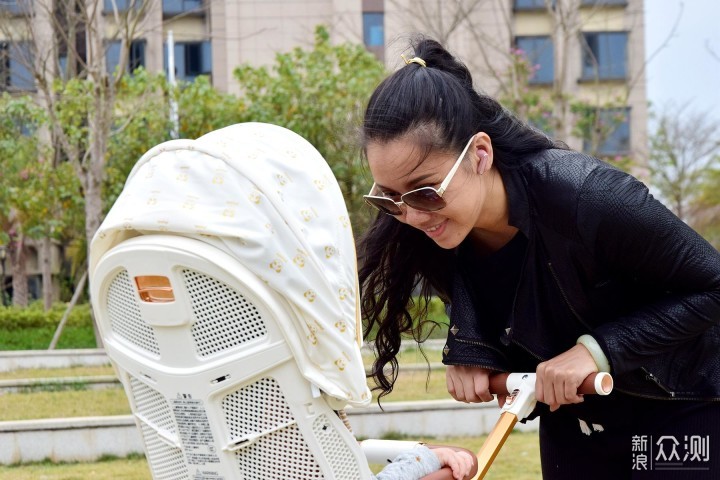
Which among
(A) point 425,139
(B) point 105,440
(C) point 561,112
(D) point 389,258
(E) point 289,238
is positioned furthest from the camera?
(C) point 561,112

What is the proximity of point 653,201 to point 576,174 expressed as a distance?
181 millimetres

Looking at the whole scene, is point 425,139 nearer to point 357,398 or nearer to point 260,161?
point 260,161

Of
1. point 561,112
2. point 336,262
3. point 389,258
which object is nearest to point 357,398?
point 336,262

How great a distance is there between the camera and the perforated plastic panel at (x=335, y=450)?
214 cm

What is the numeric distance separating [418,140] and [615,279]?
0.60 m

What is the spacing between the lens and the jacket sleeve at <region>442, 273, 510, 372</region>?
2770 mm

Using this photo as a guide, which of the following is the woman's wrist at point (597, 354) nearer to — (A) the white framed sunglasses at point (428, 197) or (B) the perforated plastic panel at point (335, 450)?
(A) the white framed sunglasses at point (428, 197)

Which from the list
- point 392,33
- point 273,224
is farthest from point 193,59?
point 273,224

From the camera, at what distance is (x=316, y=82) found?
14.7 meters

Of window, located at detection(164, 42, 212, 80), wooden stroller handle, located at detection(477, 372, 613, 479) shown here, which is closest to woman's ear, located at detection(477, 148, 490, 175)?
wooden stroller handle, located at detection(477, 372, 613, 479)

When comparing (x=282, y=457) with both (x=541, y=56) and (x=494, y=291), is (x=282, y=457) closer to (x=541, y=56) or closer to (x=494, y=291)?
(x=494, y=291)

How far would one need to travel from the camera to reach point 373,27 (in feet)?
90.6

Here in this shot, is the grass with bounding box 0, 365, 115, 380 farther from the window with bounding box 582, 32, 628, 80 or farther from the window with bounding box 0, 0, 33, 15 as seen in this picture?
the window with bounding box 582, 32, 628, 80

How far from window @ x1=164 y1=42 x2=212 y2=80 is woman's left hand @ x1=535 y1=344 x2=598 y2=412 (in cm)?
2592
